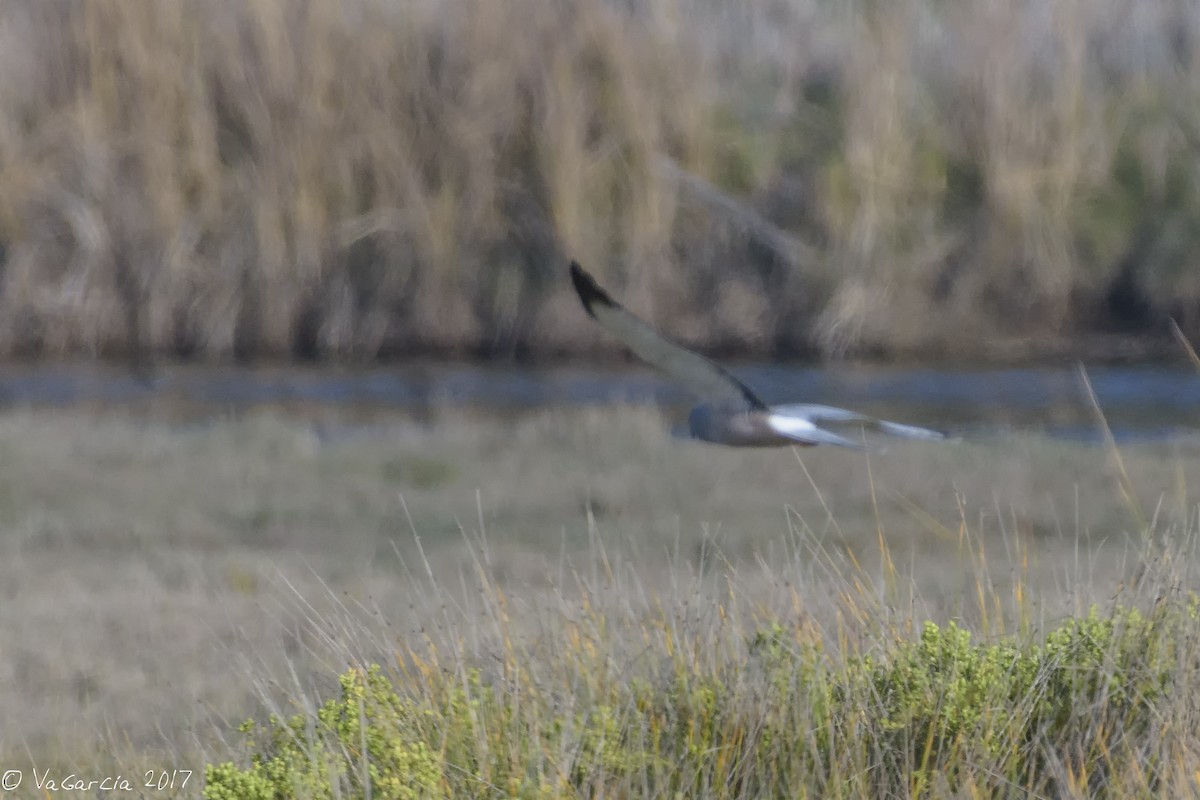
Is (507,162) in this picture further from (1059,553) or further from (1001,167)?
(1059,553)

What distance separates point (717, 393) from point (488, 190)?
8.06m

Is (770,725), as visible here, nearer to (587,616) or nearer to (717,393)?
(587,616)

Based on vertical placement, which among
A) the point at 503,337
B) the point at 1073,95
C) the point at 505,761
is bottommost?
the point at 503,337

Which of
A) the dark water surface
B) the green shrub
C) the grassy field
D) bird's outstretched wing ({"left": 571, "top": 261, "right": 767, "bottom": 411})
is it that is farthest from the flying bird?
the dark water surface

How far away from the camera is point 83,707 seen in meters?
5.31

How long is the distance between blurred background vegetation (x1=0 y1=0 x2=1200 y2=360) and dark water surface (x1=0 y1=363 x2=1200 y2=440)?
358mm

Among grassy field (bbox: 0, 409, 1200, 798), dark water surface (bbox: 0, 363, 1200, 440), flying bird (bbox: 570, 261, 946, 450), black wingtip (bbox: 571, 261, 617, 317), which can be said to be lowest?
dark water surface (bbox: 0, 363, 1200, 440)

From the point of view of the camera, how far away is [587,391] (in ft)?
39.5

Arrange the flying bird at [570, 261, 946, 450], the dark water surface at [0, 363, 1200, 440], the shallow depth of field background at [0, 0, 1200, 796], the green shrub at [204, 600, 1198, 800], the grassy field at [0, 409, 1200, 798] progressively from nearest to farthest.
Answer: the green shrub at [204, 600, 1198, 800] → the grassy field at [0, 409, 1200, 798] → the flying bird at [570, 261, 946, 450] → the dark water surface at [0, 363, 1200, 440] → the shallow depth of field background at [0, 0, 1200, 796]

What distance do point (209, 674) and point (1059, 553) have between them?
130 inches

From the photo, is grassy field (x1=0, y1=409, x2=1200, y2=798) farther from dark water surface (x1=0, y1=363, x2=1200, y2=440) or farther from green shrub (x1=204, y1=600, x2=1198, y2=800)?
dark water surface (x1=0, y1=363, x2=1200, y2=440)

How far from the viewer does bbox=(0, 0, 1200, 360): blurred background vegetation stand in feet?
40.8

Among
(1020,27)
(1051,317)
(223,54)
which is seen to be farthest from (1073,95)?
(223,54)

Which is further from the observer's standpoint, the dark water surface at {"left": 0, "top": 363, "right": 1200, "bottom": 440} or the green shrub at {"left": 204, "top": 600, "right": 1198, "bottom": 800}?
the dark water surface at {"left": 0, "top": 363, "right": 1200, "bottom": 440}
